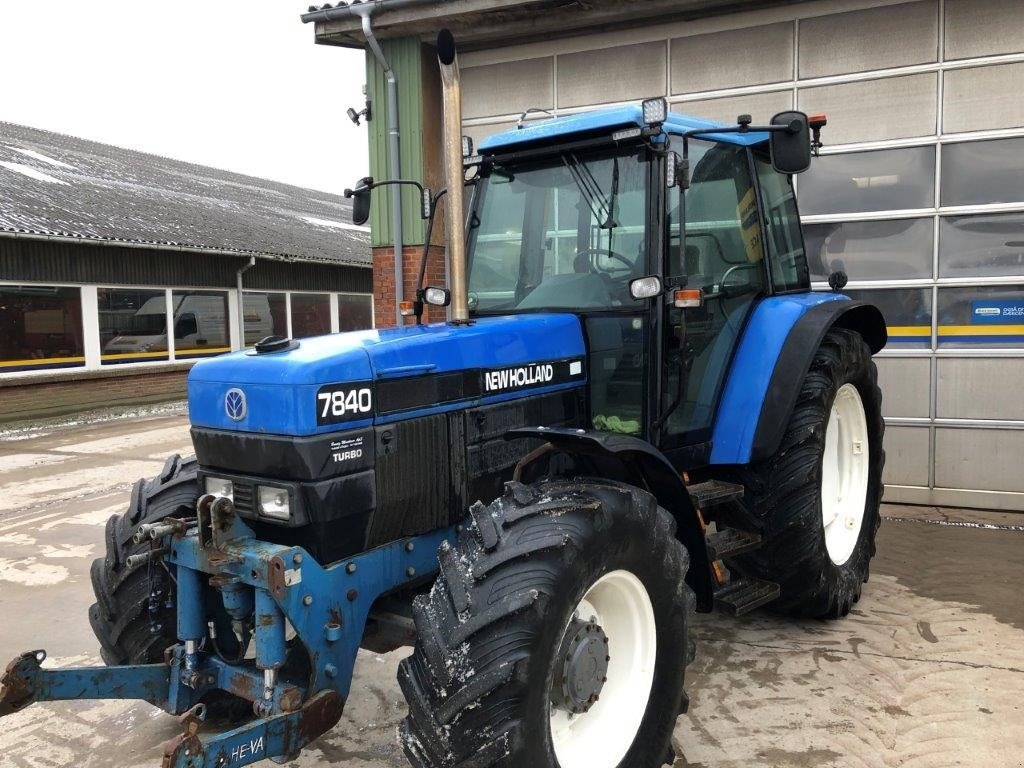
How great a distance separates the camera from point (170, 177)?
21.0m

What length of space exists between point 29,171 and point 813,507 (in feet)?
53.0

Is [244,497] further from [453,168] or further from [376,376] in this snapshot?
[453,168]

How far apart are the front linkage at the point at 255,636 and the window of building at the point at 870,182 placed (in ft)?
16.2

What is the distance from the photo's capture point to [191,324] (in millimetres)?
15070

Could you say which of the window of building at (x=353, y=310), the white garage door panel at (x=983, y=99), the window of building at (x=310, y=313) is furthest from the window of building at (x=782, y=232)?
the window of building at (x=353, y=310)

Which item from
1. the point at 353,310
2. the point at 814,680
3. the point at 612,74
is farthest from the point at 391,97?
the point at 353,310

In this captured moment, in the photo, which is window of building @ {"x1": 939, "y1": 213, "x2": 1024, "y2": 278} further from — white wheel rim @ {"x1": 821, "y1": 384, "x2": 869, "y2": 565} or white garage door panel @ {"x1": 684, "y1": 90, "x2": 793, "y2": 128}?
white wheel rim @ {"x1": 821, "y1": 384, "x2": 869, "y2": 565}

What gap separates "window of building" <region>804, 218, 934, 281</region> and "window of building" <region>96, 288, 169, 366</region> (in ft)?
36.6

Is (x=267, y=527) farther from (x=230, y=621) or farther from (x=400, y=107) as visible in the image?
(x=400, y=107)

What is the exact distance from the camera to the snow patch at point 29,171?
1504 centimetres

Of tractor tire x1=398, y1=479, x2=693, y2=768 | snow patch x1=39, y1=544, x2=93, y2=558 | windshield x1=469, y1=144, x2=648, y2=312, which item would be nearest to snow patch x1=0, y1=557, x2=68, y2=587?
snow patch x1=39, y1=544, x2=93, y2=558

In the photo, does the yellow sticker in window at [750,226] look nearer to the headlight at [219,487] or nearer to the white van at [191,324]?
the headlight at [219,487]

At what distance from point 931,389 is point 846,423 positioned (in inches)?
81.0

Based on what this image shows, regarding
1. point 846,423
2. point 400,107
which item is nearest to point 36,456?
point 400,107
